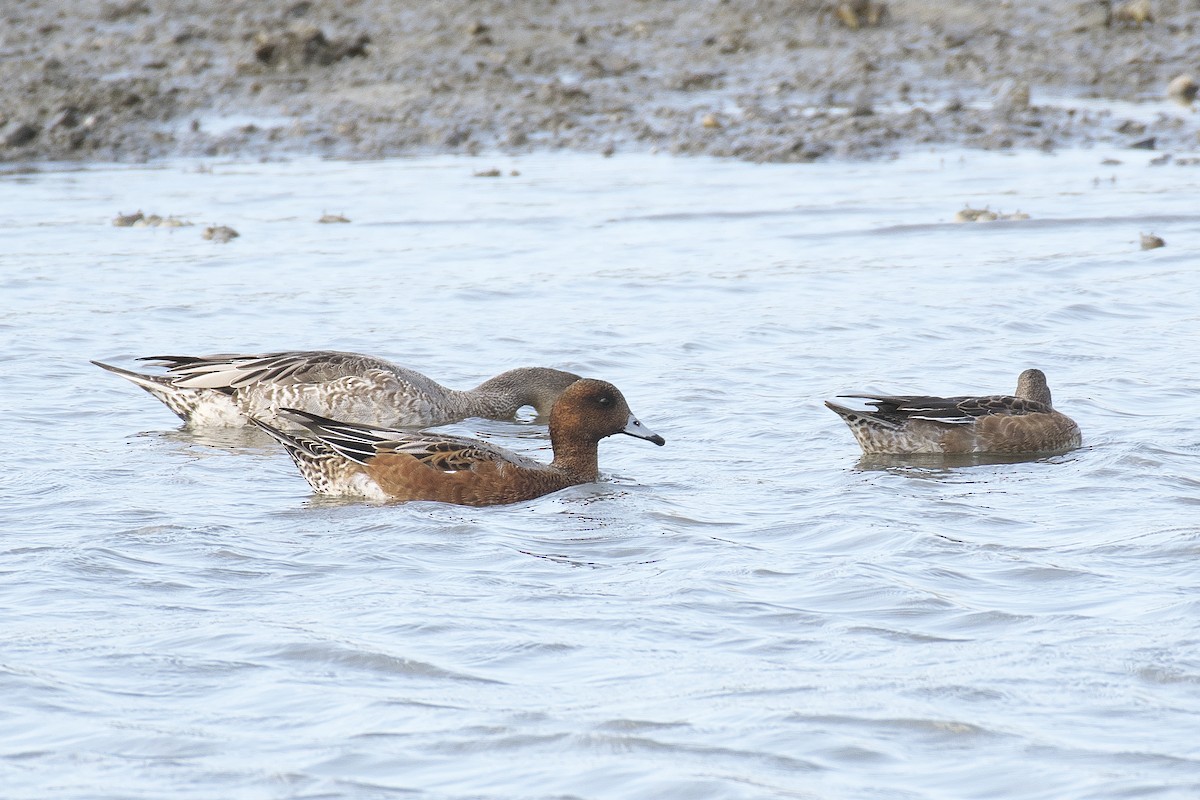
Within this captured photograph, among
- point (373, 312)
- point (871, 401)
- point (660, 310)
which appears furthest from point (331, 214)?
point (871, 401)

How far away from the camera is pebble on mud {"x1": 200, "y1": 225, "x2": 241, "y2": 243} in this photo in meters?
15.2

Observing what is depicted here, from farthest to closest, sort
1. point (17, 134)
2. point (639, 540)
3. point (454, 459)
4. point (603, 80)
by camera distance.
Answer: point (603, 80), point (17, 134), point (454, 459), point (639, 540)

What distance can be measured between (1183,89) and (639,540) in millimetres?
13805

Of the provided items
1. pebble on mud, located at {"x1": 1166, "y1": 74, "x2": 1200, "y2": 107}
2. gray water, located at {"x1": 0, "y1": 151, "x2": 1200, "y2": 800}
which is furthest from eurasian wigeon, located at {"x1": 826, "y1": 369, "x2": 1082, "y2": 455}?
pebble on mud, located at {"x1": 1166, "y1": 74, "x2": 1200, "y2": 107}

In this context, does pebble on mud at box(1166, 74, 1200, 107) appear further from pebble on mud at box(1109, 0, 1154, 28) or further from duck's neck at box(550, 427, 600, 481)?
duck's neck at box(550, 427, 600, 481)

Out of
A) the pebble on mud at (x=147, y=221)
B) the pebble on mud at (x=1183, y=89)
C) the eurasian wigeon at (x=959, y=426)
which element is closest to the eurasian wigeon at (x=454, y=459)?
the eurasian wigeon at (x=959, y=426)

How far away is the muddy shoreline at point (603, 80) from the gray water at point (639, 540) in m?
3.52

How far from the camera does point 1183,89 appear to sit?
19.3 meters

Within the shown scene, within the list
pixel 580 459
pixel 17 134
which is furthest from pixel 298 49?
pixel 580 459

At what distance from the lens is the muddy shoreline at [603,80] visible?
18828mm

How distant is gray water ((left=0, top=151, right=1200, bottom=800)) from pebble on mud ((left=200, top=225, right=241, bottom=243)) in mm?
248

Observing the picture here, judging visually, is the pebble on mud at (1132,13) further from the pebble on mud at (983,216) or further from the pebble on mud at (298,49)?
the pebble on mud at (298,49)

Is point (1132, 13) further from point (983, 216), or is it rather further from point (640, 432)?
point (640, 432)

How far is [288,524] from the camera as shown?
7.91 meters
